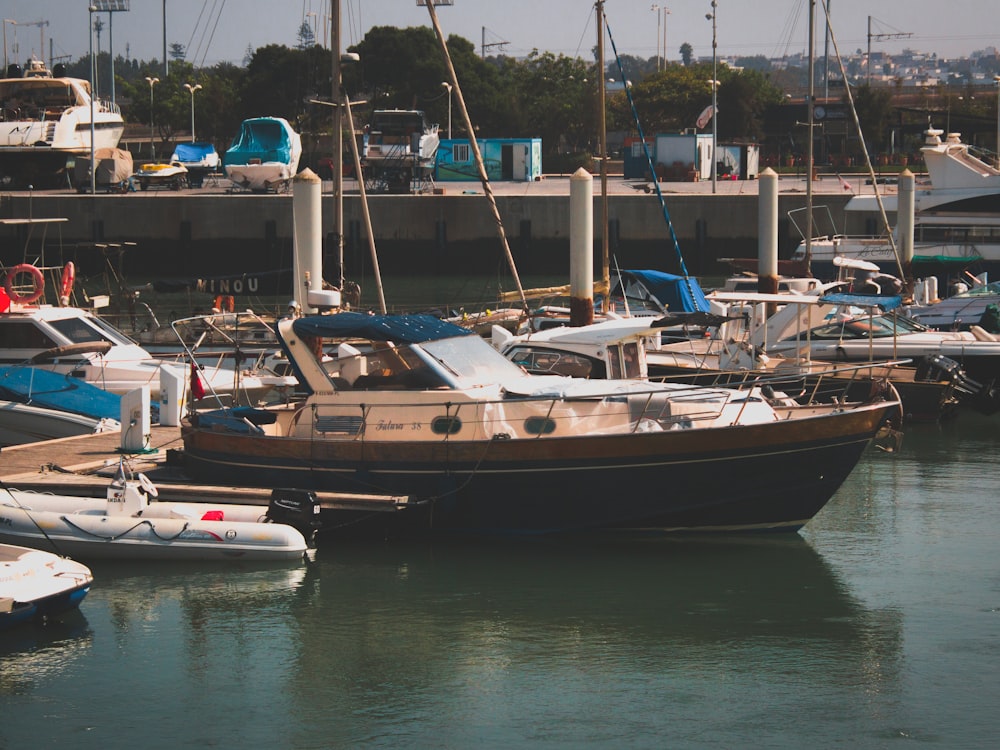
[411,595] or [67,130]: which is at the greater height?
[67,130]

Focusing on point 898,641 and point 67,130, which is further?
point 67,130

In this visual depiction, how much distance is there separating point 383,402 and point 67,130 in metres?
44.2

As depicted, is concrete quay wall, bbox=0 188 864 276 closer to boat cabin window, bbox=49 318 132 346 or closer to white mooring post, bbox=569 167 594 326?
white mooring post, bbox=569 167 594 326

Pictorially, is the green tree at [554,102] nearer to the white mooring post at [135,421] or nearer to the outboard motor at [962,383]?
the outboard motor at [962,383]

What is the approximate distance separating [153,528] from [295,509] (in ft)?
Answer: 4.82

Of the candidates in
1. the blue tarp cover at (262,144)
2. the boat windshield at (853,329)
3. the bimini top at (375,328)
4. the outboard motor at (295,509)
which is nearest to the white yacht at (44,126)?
the blue tarp cover at (262,144)

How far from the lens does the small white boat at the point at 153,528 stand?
47.3 feet

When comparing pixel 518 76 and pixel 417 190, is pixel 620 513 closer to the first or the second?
pixel 417 190

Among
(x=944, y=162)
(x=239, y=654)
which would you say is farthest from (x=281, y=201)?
(x=239, y=654)

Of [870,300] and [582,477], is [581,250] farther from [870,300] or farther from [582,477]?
[582,477]

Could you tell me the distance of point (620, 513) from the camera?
49.6ft

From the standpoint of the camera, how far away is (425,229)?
48.3 metres

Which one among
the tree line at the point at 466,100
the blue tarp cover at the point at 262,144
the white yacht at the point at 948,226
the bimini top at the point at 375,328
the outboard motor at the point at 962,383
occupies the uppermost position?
the tree line at the point at 466,100

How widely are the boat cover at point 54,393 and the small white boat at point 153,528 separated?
4.89 metres
